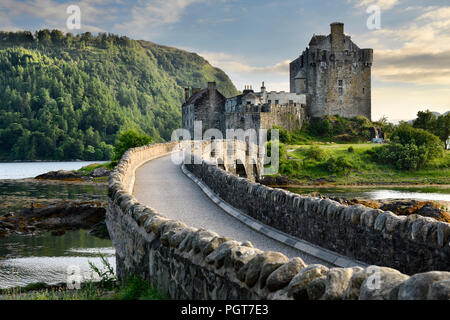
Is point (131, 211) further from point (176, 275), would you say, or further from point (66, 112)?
point (66, 112)

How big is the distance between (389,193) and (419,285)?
40.2 m

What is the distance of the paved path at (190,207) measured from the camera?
9.45 meters

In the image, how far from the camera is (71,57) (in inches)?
7815

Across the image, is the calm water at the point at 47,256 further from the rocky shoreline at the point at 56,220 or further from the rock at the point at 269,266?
the rock at the point at 269,266

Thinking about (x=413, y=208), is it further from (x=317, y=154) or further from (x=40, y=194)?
(x=40, y=194)

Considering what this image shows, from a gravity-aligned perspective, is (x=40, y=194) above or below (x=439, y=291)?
below

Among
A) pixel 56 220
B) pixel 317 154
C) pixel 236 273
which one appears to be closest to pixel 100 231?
pixel 56 220

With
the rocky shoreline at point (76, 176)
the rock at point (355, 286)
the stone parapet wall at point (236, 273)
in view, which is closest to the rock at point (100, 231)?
the stone parapet wall at point (236, 273)

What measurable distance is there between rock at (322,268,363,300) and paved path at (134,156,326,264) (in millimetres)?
4114

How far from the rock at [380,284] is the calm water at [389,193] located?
3469 cm

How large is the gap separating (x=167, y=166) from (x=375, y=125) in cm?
4980

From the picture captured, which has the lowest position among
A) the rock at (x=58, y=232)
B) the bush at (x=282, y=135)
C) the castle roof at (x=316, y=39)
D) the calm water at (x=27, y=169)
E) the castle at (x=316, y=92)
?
the calm water at (x=27, y=169)

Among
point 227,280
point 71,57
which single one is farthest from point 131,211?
point 71,57

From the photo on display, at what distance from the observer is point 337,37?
230ft
